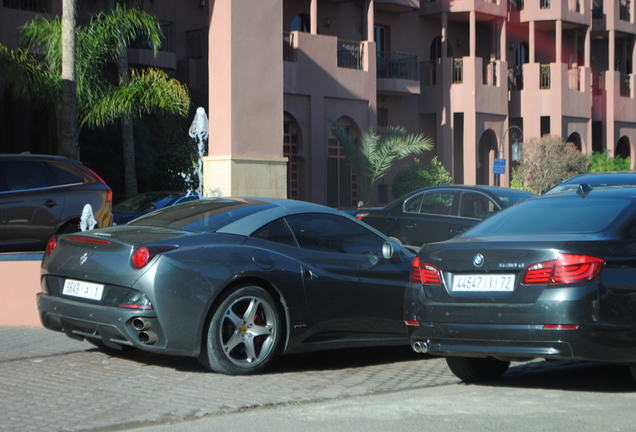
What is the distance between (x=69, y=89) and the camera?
2031 cm

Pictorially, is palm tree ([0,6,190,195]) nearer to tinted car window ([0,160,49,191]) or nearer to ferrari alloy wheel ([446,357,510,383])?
tinted car window ([0,160,49,191])

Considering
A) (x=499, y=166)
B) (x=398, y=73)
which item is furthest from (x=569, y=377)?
(x=499, y=166)

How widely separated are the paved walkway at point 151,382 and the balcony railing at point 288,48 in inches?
926

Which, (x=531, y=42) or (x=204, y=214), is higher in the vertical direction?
(x=531, y=42)

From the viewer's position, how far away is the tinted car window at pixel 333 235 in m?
9.49

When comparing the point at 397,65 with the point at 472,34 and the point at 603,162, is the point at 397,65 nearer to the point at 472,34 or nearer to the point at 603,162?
the point at 472,34

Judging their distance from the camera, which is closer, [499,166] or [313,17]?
[313,17]

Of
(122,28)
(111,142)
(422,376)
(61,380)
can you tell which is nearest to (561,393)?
(422,376)

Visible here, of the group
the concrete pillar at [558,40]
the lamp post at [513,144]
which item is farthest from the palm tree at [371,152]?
the concrete pillar at [558,40]

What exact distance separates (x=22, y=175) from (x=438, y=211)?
620 cm

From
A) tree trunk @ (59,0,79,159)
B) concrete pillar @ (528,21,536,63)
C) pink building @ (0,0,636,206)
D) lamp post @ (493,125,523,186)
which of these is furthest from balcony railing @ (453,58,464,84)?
tree trunk @ (59,0,79,159)

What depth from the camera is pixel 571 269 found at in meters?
7.50

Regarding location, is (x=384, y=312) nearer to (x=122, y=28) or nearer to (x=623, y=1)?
(x=122, y=28)

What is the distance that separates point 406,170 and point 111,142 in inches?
448
